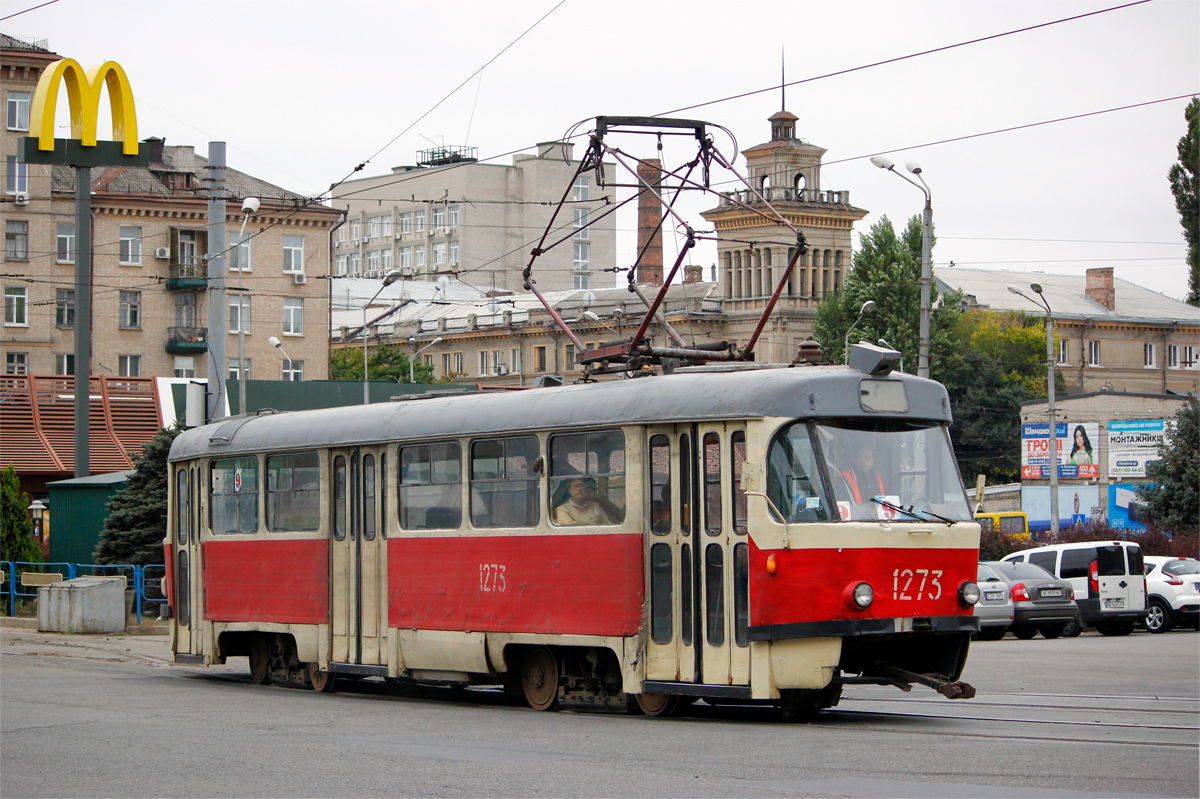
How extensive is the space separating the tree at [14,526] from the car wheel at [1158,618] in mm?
21532

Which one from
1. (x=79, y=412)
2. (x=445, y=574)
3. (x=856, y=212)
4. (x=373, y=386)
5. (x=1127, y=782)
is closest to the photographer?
(x=1127, y=782)

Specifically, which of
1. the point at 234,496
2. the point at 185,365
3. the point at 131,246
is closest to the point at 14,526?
the point at 234,496

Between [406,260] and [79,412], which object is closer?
[79,412]

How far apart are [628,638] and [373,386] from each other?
3942 cm

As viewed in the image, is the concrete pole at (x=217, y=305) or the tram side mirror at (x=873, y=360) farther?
the concrete pole at (x=217, y=305)

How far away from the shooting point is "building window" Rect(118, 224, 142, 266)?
65312 millimetres

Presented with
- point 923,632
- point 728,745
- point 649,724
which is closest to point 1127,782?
point 728,745

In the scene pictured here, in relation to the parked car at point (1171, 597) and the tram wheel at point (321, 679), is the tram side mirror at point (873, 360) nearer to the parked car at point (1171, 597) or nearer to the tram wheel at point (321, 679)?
the tram wheel at point (321, 679)

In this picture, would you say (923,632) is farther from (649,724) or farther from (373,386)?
(373,386)

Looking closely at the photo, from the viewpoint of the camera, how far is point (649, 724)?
12.3 m

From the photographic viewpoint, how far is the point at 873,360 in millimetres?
12484

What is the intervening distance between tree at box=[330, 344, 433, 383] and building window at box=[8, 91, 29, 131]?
90.9ft

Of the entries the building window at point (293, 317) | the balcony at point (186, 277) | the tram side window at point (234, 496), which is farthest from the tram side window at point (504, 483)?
the building window at point (293, 317)

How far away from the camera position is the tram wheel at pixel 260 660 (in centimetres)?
1794
